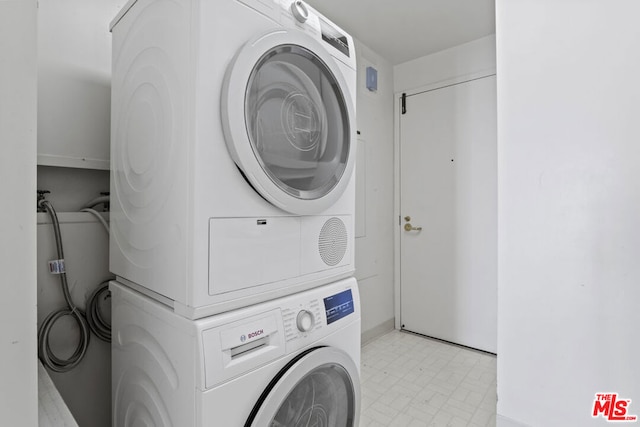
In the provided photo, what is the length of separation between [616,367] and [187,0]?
1.85 metres

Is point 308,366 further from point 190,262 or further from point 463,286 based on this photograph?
point 463,286

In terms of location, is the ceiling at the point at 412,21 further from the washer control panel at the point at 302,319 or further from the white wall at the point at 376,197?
the washer control panel at the point at 302,319

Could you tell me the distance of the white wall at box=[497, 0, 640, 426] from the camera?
1146 mm

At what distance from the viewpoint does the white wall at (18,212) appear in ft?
A: 1.72

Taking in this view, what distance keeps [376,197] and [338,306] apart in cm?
185

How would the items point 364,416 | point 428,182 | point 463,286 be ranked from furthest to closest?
1. point 428,182
2. point 463,286
3. point 364,416

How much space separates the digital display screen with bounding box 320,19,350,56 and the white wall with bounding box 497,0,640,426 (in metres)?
0.70

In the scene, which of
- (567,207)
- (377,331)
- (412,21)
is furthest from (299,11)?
(377,331)

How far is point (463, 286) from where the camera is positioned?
271 centimetres

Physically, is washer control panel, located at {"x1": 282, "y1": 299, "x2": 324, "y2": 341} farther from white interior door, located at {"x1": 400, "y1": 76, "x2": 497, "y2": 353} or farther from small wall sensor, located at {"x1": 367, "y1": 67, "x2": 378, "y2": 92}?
small wall sensor, located at {"x1": 367, "y1": 67, "x2": 378, "y2": 92}

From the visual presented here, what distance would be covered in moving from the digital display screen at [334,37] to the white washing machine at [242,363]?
0.92m

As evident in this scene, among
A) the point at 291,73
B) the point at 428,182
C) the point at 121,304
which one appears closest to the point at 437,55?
the point at 428,182
